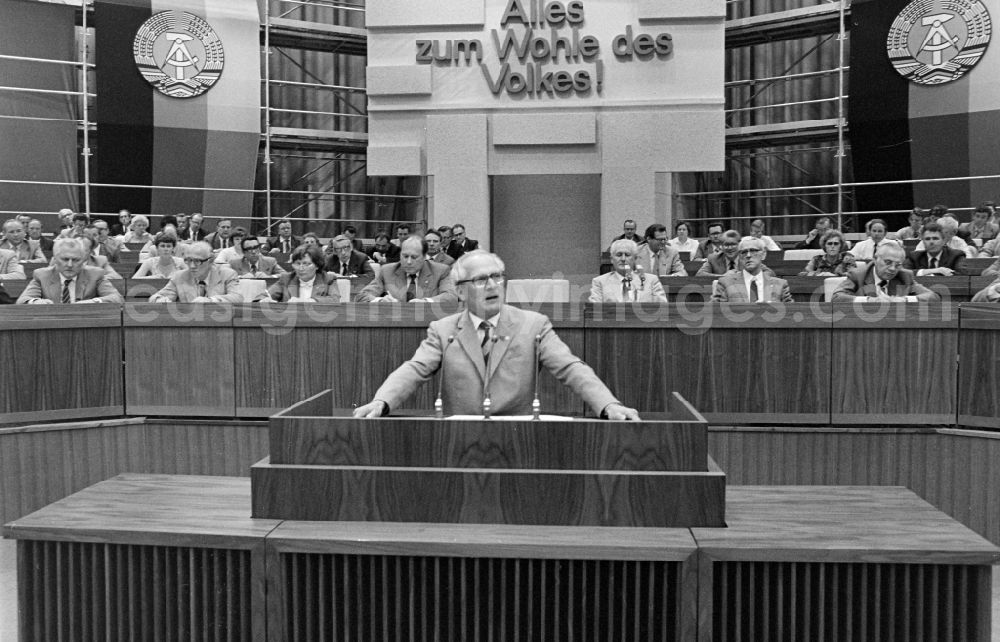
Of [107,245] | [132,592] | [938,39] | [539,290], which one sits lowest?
[132,592]

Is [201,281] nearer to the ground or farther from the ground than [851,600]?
farther from the ground

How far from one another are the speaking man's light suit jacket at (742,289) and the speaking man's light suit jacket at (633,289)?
37 centimetres

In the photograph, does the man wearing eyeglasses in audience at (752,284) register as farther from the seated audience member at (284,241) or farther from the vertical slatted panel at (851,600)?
the seated audience member at (284,241)

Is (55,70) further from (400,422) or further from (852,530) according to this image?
(852,530)

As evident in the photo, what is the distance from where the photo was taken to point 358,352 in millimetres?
4949

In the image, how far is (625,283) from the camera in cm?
582

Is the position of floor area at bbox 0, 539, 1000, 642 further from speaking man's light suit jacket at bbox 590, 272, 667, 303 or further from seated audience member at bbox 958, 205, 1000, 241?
seated audience member at bbox 958, 205, 1000, 241

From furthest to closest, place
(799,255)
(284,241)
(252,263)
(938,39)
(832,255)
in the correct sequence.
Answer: (284,241), (938,39), (799,255), (252,263), (832,255)

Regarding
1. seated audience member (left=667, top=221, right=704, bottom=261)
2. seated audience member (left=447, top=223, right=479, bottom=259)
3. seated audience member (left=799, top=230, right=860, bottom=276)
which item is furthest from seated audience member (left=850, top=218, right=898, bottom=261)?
seated audience member (left=447, top=223, right=479, bottom=259)

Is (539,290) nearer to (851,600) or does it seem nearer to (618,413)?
(618,413)

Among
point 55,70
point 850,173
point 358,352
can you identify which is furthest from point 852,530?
point 55,70

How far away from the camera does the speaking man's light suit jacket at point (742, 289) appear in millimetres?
5711

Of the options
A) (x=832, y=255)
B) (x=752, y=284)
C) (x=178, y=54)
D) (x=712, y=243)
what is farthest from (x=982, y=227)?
(x=178, y=54)

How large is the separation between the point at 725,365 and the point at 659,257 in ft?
13.9
